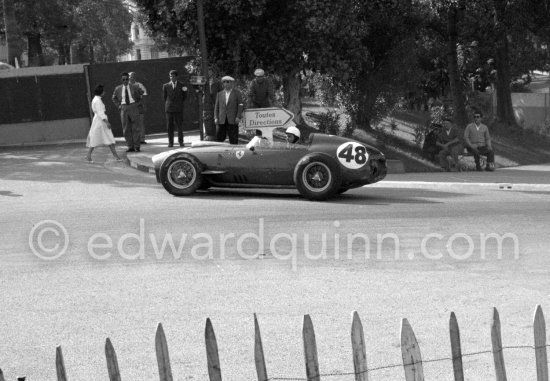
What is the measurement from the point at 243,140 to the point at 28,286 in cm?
1375

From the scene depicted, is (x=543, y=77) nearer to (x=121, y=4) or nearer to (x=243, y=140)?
(x=121, y=4)

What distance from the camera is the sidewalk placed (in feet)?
57.0

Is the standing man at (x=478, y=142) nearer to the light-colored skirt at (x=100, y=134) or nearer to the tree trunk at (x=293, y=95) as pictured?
the tree trunk at (x=293, y=95)

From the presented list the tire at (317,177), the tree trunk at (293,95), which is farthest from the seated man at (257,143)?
the tree trunk at (293,95)

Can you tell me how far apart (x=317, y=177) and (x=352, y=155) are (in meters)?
0.62

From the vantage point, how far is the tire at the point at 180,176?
49.8ft

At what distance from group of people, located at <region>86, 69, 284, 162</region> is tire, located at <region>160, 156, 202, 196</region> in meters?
4.17

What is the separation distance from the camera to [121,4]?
47.8 metres

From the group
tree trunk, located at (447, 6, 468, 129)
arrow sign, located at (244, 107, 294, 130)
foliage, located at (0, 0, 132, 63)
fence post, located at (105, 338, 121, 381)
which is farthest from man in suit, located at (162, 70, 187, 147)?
fence post, located at (105, 338, 121, 381)

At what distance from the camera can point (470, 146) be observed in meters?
22.5

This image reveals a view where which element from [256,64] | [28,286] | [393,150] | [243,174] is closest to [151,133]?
[256,64]

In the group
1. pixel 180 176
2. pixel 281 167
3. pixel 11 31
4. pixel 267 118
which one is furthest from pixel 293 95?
pixel 11 31

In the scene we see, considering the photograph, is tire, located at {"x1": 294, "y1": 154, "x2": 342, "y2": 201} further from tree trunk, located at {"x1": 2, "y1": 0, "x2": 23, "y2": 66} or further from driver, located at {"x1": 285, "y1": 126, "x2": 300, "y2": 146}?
tree trunk, located at {"x1": 2, "y1": 0, "x2": 23, "y2": 66}

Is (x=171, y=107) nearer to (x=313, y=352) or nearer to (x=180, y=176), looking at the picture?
(x=180, y=176)
